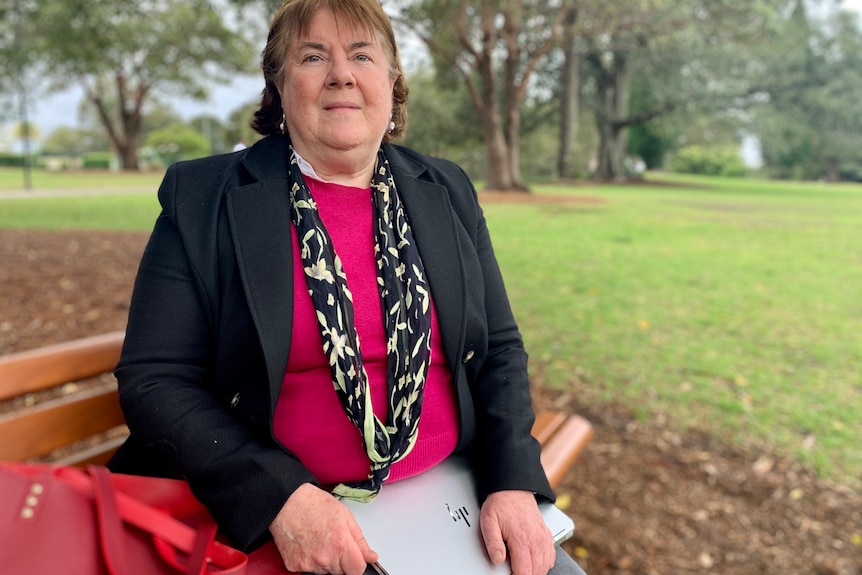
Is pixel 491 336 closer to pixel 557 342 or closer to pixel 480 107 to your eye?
pixel 557 342

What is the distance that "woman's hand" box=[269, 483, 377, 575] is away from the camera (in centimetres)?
143

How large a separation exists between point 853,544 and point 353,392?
2726 millimetres

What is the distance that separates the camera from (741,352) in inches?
213

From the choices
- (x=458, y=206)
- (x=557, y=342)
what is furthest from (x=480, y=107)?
(x=458, y=206)

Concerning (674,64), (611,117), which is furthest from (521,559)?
(611,117)

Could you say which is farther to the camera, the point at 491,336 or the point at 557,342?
the point at 557,342

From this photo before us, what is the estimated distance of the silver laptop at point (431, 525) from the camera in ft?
4.95

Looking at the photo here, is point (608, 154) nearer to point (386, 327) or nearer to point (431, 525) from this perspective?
point (386, 327)

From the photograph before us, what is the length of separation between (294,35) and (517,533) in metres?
1.36

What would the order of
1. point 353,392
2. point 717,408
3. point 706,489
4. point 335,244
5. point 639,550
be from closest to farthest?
point 353,392
point 335,244
point 639,550
point 706,489
point 717,408

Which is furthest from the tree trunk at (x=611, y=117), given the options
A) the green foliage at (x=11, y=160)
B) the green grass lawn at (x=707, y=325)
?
the green foliage at (x=11, y=160)

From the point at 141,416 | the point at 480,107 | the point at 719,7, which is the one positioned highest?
the point at 719,7

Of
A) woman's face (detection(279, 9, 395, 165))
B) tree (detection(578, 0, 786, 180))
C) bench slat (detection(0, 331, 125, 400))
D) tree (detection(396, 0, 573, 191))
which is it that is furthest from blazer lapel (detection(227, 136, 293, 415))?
tree (detection(578, 0, 786, 180))

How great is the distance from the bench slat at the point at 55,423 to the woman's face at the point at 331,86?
936mm
